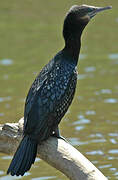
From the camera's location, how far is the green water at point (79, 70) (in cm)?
995

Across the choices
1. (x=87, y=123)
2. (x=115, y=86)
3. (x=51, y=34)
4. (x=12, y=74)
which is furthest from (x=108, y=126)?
(x=51, y=34)

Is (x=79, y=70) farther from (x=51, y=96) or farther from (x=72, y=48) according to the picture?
(x=51, y=96)

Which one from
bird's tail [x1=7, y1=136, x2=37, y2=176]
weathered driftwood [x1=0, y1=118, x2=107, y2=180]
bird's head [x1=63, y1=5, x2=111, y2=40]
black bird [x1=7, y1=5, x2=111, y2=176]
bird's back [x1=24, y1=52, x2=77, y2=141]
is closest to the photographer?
weathered driftwood [x1=0, y1=118, x2=107, y2=180]

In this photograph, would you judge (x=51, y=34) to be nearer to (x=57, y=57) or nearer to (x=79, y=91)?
(x=79, y=91)

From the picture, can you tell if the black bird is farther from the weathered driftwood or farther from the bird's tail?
the weathered driftwood

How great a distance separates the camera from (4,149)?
23.0 feet

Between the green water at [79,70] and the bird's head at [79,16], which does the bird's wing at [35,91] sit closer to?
the bird's head at [79,16]

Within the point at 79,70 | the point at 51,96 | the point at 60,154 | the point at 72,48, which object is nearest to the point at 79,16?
the point at 72,48

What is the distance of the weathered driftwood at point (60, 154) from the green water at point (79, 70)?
2.13 metres

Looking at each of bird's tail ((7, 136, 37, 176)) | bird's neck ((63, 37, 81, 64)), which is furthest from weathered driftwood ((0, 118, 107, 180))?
bird's neck ((63, 37, 81, 64))

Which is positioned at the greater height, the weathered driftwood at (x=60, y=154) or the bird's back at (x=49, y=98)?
the bird's back at (x=49, y=98)

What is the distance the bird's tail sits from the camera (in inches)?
261

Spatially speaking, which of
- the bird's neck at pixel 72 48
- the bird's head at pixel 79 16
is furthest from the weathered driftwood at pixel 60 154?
the bird's head at pixel 79 16

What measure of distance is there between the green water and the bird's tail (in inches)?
91.0
